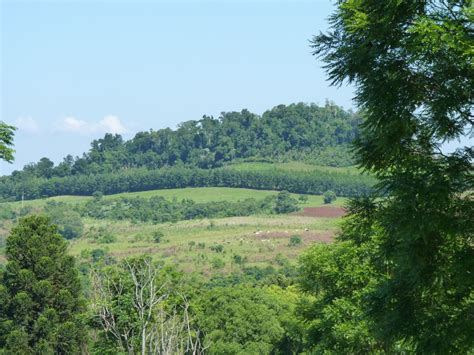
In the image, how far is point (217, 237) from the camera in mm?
162625

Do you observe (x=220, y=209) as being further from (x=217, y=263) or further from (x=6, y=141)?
(x=6, y=141)

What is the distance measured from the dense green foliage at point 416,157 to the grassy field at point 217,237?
112m

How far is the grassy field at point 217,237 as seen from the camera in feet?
457

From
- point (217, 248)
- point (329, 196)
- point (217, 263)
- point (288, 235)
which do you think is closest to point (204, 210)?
point (329, 196)

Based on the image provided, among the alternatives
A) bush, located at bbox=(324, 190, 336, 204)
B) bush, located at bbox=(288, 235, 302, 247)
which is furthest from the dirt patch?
bush, located at bbox=(324, 190, 336, 204)

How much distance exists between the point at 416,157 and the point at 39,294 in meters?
40.9

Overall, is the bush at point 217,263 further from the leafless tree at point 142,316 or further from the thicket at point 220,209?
the leafless tree at point 142,316

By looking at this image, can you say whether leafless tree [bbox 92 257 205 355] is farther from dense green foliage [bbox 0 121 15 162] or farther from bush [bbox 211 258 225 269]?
bush [bbox 211 258 225 269]

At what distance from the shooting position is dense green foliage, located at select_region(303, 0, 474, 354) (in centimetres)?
1020

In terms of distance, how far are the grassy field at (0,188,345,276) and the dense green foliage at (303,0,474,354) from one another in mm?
112202

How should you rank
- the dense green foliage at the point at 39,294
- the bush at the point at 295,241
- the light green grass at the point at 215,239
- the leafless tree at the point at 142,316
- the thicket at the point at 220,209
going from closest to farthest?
1. the leafless tree at the point at 142,316
2. the dense green foliage at the point at 39,294
3. the light green grass at the point at 215,239
4. the bush at the point at 295,241
5. the thicket at the point at 220,209

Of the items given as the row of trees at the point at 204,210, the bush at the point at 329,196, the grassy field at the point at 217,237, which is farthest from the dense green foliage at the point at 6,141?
the bush at the point at 329,196

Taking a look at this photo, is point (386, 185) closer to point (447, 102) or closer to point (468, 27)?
point (447, 102)

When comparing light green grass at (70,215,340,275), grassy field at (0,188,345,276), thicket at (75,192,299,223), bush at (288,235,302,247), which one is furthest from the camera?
thicket at (75,192,299,223)
